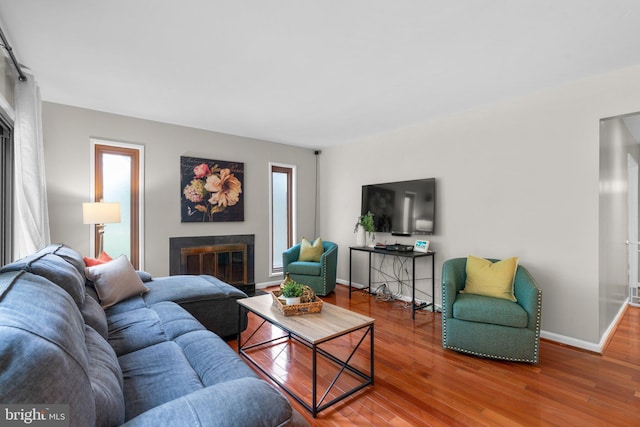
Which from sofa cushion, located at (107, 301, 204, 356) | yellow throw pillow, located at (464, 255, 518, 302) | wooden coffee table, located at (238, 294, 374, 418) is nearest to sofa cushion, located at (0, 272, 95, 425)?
sofa cushion, located at (107, 301, 204, 356)

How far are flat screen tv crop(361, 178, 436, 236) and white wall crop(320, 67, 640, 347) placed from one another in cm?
13

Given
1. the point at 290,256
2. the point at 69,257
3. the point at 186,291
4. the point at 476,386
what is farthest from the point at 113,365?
the point at 290,256

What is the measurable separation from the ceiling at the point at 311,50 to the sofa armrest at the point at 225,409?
202 centimetres

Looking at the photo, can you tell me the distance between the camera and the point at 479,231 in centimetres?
345

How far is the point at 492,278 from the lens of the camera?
285cm

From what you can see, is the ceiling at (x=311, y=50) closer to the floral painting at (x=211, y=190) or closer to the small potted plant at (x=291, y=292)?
the floral painting at (x=211, y=190)

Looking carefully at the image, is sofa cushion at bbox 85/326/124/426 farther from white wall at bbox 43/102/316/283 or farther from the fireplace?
the fireplace

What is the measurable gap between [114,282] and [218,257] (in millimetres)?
1974

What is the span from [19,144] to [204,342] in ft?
7.89

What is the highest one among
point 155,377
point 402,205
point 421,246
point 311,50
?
point 311,50

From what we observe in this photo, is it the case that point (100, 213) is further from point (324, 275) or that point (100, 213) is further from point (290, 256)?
point (324, 275)

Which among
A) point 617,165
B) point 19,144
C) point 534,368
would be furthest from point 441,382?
point 19,144

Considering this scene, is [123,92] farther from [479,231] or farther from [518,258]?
[518,258]

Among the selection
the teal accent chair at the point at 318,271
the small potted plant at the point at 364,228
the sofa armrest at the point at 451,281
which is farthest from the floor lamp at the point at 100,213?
the sofa armrest at the point at 451,281
